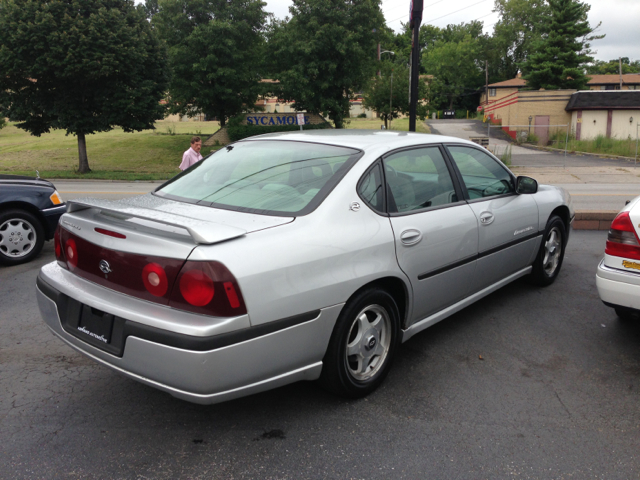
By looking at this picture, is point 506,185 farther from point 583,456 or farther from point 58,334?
point 58,334

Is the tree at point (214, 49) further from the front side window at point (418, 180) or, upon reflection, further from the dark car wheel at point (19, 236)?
the front side window at point (418, 180)

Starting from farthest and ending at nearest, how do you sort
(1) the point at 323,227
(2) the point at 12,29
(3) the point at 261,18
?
(3) the point at 261,18, (2) the point at 12,29, (1) the point at 323,227

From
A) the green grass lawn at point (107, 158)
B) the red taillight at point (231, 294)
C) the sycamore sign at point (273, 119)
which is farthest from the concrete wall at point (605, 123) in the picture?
the red taillight at point (231, 294)

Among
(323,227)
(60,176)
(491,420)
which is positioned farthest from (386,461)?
(60,176)

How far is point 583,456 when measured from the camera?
274cm

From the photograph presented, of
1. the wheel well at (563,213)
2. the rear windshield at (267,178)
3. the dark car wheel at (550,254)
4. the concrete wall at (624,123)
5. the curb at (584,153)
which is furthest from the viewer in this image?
the concrete wall at (624,123)

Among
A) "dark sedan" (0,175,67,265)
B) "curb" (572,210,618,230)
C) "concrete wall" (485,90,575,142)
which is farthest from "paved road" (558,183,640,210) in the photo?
"concrete wall" (485,90,575,142)

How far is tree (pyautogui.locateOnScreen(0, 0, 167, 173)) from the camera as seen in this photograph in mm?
20328

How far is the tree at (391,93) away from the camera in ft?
152

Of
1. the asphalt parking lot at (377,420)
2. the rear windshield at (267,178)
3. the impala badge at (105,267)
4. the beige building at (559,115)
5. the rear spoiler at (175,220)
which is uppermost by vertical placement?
the beige building at (559,115)

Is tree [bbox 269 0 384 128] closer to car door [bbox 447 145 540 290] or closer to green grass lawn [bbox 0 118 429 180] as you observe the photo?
green grass lawn [bbox 0 118 429 180]

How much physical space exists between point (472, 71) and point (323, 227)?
92988 millimetres

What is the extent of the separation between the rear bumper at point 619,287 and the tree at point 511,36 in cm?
9121

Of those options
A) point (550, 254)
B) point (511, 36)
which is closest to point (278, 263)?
point (550, 254)
